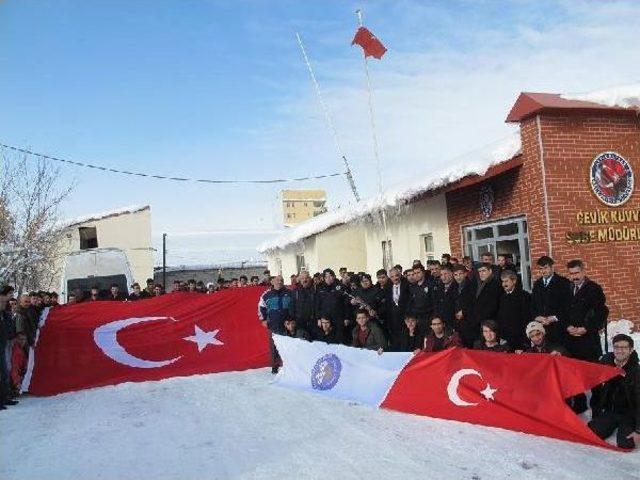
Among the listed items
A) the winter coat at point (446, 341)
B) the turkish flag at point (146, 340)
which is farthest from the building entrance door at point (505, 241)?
the turkish flag at point (146, 340)

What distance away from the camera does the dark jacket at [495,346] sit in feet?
20.3

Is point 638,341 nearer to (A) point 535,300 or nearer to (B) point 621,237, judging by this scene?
(B) point 621,237

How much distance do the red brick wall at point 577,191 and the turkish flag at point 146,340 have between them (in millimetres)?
4974

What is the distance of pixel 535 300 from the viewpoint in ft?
21.3

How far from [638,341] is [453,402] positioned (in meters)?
4.58

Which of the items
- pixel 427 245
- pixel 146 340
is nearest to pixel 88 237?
pixel 427 245

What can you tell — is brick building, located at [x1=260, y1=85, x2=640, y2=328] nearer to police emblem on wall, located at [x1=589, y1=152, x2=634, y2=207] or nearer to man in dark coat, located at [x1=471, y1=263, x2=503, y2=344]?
police emblem on wall, located at [x1=589, y1=152, x2=634, y2=207]

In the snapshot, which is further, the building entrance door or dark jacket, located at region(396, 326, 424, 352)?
the building entrance door

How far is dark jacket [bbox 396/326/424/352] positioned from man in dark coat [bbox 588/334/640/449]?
2697 millimetres

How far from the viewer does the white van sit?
1354 centimetres

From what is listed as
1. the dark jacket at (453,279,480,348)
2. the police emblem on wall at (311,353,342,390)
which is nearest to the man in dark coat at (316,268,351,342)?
the police emblem on wall at (311,353,342,390)

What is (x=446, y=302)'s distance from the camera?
24.9ft

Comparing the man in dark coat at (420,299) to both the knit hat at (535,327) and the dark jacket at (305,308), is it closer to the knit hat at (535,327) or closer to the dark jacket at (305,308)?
the dark jacket at (305,308)

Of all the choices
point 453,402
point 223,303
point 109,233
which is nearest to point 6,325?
point 223,303
